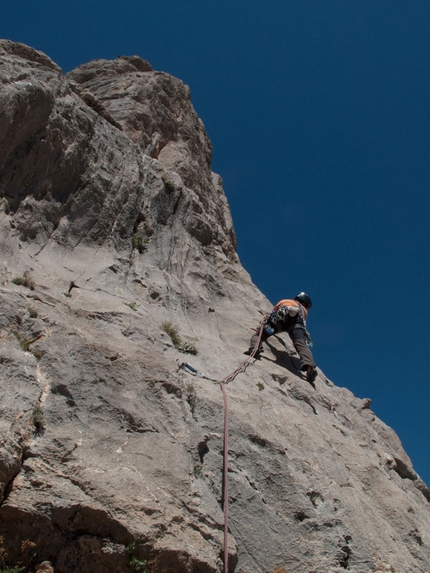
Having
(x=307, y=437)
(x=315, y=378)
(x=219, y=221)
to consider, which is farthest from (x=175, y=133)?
(x=307, y=437)

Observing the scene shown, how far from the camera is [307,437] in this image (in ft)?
27.2

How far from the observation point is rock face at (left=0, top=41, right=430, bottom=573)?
532 cm

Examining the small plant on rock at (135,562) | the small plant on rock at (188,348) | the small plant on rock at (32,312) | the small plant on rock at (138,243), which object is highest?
the small plant on rock at (138,243)

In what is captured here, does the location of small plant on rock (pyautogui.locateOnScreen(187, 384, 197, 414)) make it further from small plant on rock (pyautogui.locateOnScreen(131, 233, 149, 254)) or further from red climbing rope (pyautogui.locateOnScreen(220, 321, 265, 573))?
small plant on rock (pyautogui.locateOnScreen(131, 233, 149, 254))

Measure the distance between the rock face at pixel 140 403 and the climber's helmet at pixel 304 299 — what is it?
3.29ft

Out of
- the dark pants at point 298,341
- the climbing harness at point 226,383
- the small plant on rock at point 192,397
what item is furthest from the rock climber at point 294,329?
the small plant on rock at point 192,397

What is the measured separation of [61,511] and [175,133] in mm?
17670

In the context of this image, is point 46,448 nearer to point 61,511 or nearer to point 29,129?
point 61,511

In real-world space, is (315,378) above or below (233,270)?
below

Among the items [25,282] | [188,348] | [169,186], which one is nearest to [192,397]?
[188,348]

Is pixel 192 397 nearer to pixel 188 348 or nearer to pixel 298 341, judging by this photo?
pixel 188 348

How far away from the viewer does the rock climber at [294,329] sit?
11.4 meters

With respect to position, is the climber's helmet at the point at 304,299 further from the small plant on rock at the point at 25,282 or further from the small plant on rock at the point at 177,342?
the small plant on rock at the point at 25,282

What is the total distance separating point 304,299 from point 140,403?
7780 mm
